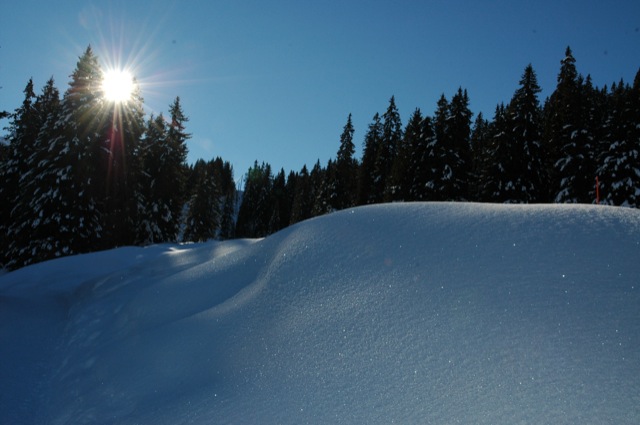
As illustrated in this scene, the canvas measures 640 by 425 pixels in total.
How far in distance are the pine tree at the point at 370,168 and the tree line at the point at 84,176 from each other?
20.1 metres

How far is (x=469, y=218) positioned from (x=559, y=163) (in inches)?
1074

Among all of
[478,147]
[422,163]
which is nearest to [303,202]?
[478,147]

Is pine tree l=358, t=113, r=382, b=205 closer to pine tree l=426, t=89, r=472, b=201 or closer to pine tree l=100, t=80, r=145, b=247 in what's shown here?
pine tree l=426, t=89, r=472, b=201

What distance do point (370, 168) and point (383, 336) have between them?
139 ft

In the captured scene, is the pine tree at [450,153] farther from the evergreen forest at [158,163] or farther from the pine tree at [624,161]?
the pine tree at [624,161]

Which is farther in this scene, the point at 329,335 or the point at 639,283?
the point at 329,335

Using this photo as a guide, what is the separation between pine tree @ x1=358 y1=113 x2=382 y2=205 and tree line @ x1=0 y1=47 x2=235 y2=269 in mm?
20131

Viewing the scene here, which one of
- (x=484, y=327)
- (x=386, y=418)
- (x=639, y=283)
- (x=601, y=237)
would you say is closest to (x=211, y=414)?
(x=386, y=418)

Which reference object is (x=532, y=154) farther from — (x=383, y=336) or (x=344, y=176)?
(x=383, y=336)

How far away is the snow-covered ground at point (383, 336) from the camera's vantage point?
246cm

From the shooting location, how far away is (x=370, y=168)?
4488 cm

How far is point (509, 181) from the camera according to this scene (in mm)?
26281

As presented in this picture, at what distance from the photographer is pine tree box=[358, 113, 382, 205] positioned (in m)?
43.0

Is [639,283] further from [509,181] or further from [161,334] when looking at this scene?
[509,181]
